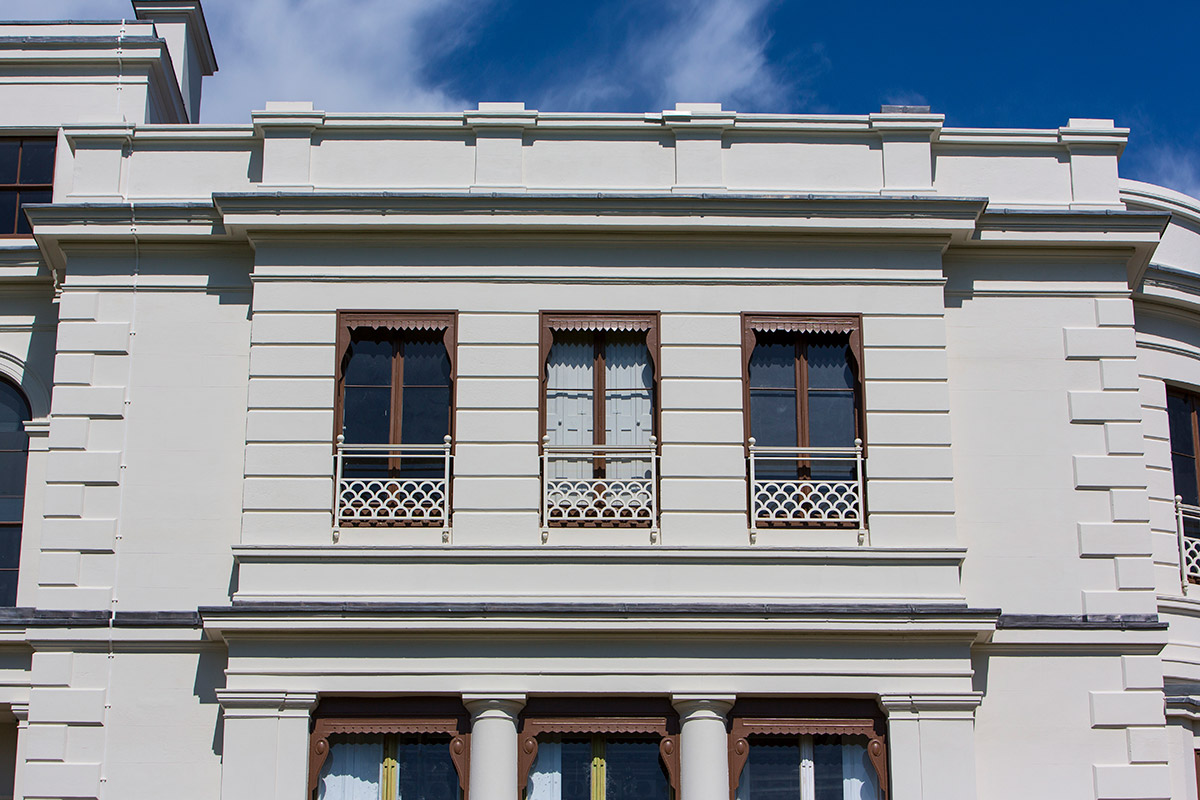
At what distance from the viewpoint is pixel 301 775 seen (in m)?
16.0

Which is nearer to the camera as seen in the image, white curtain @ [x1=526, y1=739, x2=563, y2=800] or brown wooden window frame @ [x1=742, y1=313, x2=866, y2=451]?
white curtain @ [x1=526, y1=739, x2=563, y2=800]

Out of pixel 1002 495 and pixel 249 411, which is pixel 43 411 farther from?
pixel 1002 495

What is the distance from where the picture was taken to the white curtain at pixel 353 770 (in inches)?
643

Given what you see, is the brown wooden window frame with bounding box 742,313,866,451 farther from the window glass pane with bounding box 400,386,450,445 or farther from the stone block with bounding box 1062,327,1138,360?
the window glass pane with bounding box 400,386,450,445

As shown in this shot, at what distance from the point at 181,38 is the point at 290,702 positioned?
38.0 feet

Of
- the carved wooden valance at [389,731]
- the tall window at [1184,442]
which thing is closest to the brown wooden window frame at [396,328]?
the carved wooden valance at [389,731]

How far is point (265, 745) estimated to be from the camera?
16062 millimetres

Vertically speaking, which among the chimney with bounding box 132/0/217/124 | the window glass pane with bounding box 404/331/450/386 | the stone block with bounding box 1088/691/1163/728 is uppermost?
the chimney with bounding box 132/0/217/124

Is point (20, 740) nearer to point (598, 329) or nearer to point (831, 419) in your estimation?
point (598, 329)

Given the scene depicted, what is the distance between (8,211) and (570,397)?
8.63 meters

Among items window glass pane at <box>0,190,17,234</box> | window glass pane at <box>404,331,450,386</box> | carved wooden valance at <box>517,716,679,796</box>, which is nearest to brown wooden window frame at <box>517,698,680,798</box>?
carved wooden valance at <box>517,716,679,796</box>

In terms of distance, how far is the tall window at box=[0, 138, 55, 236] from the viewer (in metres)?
20.1

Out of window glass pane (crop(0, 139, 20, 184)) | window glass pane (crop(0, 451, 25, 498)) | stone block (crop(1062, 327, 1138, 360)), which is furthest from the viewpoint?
window glass pane (crop(0, 139, 20, 184))

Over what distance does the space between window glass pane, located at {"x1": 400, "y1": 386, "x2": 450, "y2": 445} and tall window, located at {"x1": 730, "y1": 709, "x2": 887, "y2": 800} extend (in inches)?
190
